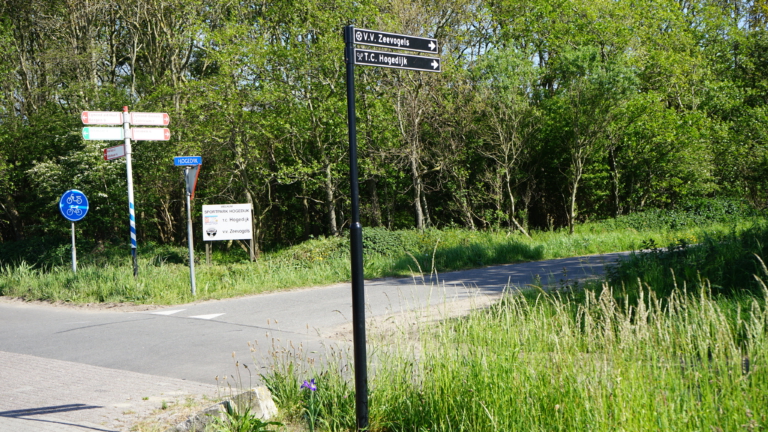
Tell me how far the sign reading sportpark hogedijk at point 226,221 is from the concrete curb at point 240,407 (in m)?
9.50

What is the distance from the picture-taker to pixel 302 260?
18.0 meters

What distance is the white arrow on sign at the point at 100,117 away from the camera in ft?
41.0

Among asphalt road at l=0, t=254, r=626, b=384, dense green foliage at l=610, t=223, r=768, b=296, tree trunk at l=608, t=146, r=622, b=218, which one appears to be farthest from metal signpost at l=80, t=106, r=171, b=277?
tree trunk at l=608, t=146, r=622, b=218

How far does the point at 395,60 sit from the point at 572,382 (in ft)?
8.35

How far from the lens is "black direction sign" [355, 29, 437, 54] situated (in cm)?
430

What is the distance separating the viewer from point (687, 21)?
104 ft

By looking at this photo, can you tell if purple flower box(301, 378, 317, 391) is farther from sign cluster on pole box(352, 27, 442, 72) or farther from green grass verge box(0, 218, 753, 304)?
green grass verge box(0, 218, 753, 304)

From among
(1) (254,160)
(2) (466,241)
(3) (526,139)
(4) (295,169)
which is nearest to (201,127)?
(1) (254,160)

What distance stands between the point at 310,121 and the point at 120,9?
1073 centimetres

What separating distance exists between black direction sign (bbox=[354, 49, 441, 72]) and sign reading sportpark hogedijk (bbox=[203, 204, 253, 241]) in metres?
9.73

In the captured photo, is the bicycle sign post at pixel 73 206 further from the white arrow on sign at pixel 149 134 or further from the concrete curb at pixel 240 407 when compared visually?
the concrete curb at pixel 240 407

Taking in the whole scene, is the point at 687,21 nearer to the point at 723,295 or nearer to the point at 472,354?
the point at 723,295

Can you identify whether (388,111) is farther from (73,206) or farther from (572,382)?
(572,382)

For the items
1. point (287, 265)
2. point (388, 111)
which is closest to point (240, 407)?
point (287, 265)
